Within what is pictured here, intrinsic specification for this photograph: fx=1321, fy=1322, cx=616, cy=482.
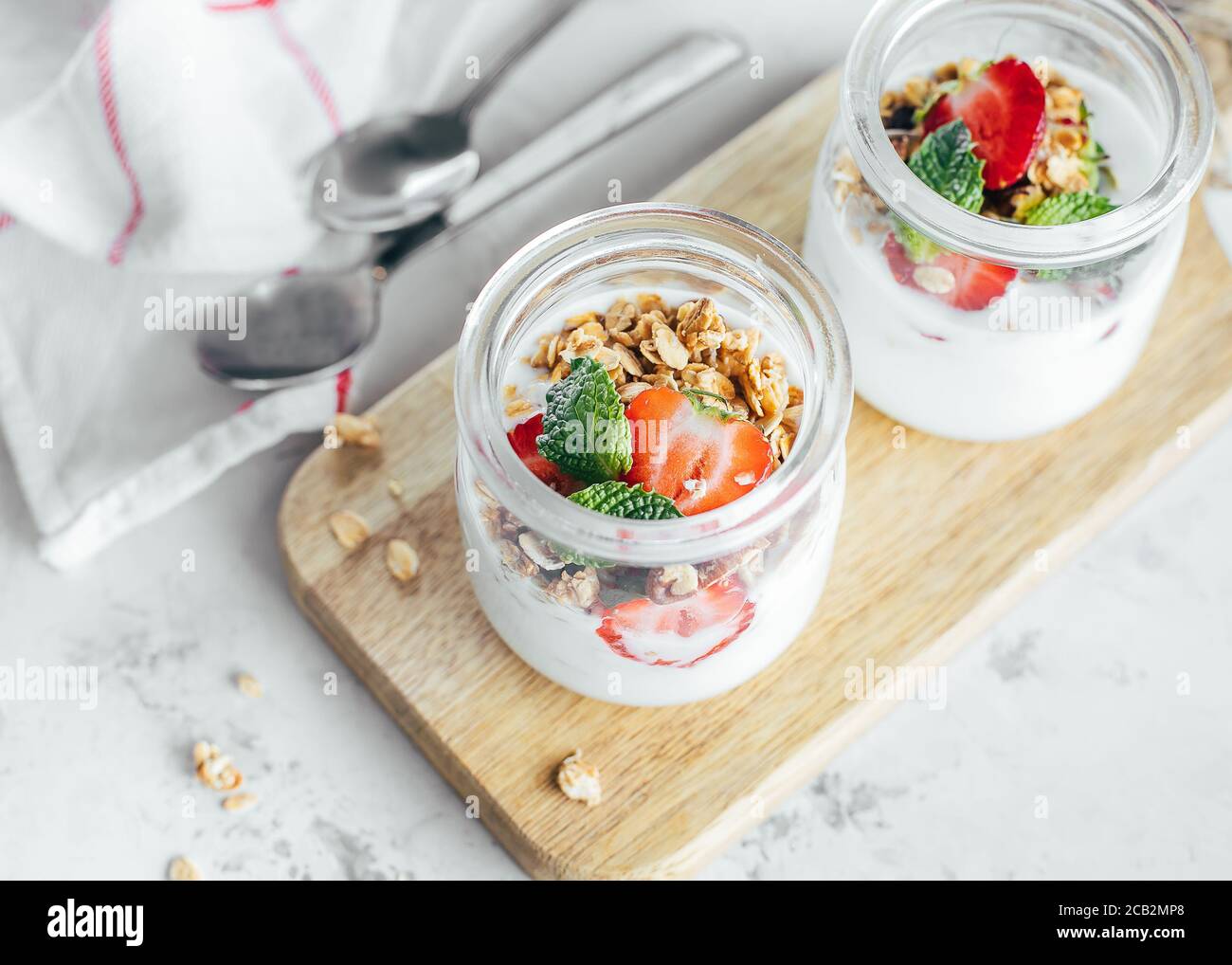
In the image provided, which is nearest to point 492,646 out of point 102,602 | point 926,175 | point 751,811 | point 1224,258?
point 751,811

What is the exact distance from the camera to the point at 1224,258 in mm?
1236

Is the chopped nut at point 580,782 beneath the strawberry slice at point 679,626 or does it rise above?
beneath

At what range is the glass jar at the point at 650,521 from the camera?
867 millimetres

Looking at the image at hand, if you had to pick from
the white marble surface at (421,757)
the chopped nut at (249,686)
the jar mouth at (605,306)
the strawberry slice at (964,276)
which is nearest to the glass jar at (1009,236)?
the strawberry slice at (964,276)

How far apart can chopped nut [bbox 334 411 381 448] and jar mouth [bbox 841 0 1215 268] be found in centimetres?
47

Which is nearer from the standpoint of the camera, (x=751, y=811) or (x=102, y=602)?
(x=751, y=811)

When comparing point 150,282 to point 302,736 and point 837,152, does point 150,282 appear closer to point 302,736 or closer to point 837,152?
point 302,736

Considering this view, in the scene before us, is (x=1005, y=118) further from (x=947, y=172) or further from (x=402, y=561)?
(x=402, y=561)

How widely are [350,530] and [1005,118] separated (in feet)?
2.05

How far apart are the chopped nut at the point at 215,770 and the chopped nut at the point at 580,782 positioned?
31 centimetres

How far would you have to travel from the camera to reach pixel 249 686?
1.17 meters

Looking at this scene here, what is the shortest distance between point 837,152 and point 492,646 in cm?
50

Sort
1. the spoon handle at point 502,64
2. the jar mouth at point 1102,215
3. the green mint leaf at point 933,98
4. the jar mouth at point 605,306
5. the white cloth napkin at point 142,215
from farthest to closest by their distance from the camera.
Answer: the spoon handle at point 502,64, the white cloth napkin at point 142,215, the green mint leaf at point 933,98, the jar mouth at point 1102,215, the jar mouth at point 605,306

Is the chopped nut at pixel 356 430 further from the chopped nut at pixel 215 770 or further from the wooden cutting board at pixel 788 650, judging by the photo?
the chopped nut at pixel 215 770
